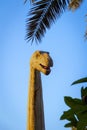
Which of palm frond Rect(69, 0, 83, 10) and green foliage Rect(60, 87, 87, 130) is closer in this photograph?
green foliage Rect(60, 87, 87, 130)

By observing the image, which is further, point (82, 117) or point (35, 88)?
point (35, 88)

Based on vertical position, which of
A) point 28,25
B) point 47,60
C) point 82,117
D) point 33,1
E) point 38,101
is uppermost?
point 33,1

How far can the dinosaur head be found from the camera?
6761 millimetres

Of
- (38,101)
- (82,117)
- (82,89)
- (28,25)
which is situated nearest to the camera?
(82,117)

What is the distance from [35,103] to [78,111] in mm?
5649

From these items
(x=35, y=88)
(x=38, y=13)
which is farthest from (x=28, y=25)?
(x=35, y=88)

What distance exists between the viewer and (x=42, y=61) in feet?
22.9

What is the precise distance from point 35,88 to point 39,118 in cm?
73

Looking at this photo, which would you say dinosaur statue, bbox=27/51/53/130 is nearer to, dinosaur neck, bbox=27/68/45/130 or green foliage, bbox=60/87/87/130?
dinosaur neck, bbox=27/68/45/130

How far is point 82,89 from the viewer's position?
1.52m

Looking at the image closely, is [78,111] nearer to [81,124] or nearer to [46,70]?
[81,124]

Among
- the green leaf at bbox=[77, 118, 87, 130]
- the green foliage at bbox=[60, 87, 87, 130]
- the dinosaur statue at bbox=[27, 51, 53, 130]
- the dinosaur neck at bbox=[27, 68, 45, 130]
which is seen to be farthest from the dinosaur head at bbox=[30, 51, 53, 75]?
the green leaf at bbox=[77, 118, 87, 130]

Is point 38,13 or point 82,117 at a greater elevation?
point 38,13

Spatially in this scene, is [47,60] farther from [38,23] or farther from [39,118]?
[39,118]
